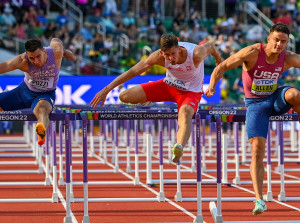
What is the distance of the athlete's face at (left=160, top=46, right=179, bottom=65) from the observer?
7.59 m

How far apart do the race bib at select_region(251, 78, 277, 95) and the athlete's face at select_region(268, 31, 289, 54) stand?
35cm

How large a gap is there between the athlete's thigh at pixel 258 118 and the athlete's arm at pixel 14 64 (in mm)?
2720

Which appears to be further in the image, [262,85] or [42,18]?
[42,18]

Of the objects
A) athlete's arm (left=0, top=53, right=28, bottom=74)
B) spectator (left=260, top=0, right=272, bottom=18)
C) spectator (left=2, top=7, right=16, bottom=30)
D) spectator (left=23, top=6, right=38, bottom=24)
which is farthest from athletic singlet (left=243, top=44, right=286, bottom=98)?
spectator (left=260, top=0, right=272, bottom=18)

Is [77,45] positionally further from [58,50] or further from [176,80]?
[176,80]

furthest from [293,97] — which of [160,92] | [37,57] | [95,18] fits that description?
[95,18]

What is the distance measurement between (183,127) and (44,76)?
2041 mm

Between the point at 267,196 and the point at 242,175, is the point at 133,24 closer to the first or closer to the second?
the point at 242,175

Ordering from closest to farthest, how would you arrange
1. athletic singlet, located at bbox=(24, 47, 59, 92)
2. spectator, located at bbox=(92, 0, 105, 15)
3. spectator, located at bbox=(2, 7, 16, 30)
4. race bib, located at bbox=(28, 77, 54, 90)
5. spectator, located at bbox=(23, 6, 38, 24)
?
athletic singlet, located at bbox=(24, 47, 59, 92) → race bib, located at bbox=(28, 77, 54, 90) → spectator, located at bbox=(2, 7, 16, 30) → spectator, located at bbox=(23, 6, 38, 24) → spectator, located at bbox=(92, 0, 105, 15)

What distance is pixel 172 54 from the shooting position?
7609mm

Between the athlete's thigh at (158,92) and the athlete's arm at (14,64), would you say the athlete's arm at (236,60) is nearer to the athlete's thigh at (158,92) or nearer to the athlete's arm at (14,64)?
the athlete's thigh at (158,92)

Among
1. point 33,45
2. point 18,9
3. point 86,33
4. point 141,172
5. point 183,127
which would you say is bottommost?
point 141,172

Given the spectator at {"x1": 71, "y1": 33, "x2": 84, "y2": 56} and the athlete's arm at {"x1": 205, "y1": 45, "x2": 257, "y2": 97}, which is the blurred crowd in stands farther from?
the athlete's arm at {"x1": 205, "y1": 45, "x2": 257, "y2": 97}

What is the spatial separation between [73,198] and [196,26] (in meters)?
16.3
